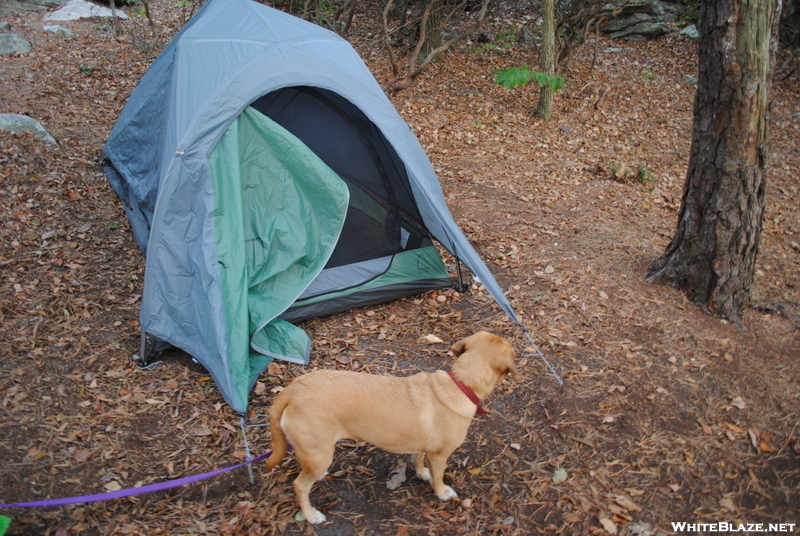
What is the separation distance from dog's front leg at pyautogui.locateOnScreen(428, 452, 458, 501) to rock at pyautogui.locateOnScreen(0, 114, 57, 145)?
7.21 meters

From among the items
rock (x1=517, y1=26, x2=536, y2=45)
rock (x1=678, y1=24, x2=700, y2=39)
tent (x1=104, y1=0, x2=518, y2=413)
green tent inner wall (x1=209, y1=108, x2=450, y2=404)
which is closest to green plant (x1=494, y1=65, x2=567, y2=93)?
tent (x1=104, y1=0, x2=518, y2=413)

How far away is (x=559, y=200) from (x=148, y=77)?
5.29 m

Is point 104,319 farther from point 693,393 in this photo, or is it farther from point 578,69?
point 578,69

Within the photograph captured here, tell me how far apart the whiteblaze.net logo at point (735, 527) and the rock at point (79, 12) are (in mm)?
16433

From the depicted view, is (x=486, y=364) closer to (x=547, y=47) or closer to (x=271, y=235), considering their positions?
(x=271, y=235)

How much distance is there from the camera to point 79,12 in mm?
14195

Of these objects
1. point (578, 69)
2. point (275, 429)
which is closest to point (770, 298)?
point (275, 429)

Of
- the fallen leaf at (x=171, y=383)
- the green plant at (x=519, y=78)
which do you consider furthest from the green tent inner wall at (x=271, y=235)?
the green plant at (x=519, y=78)

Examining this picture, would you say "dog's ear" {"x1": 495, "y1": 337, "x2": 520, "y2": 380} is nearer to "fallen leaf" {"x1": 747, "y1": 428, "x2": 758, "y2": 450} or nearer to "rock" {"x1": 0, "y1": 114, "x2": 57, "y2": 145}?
"fallen leaf" {"x1": 747, "y1": 428, "x2": 758, "y2": 450}

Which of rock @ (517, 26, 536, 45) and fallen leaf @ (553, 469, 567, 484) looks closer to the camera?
fallen leaf @ (553, 469, 567, 484)

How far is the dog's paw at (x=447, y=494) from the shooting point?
10.4 ft

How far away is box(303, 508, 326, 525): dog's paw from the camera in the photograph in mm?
3018

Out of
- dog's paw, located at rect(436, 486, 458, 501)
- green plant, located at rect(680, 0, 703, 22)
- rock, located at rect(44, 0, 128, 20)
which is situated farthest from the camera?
rock, located at rect(44, 0, 128, 20)

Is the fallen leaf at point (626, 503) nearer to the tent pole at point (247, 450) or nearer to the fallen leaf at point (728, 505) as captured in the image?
the fallen leaf at point (728, 505)
